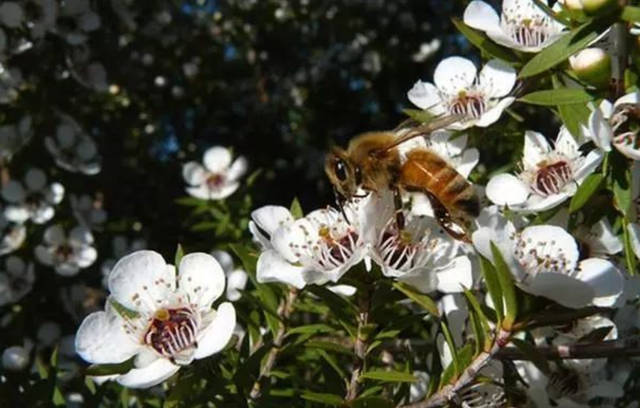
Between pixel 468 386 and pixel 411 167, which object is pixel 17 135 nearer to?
pixel 411 167

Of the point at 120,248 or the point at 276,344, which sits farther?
the point at 120,248

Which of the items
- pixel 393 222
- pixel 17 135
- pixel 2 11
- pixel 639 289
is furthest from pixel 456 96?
pixel 17 135

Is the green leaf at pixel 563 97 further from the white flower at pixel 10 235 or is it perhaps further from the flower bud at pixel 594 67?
the white flower at pixel 10 235

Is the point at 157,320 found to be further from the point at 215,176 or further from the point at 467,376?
the point at 215,176

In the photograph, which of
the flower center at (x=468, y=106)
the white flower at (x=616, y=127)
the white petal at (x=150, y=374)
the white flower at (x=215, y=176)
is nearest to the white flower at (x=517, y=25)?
the flower center at (x=468, y=106)

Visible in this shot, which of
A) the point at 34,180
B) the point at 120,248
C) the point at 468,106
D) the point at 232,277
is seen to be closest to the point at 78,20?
the point at 34,180

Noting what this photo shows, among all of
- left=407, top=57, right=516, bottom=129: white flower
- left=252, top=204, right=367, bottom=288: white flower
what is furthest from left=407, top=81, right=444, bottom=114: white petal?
left=252, top=204, right=367, bottom=288: white flower

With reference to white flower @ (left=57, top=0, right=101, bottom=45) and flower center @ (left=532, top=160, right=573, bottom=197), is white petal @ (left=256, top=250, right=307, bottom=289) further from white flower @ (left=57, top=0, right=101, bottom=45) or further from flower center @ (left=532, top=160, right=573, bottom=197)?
white flower @ (left=57, top=0, right=101, bottom=45)
